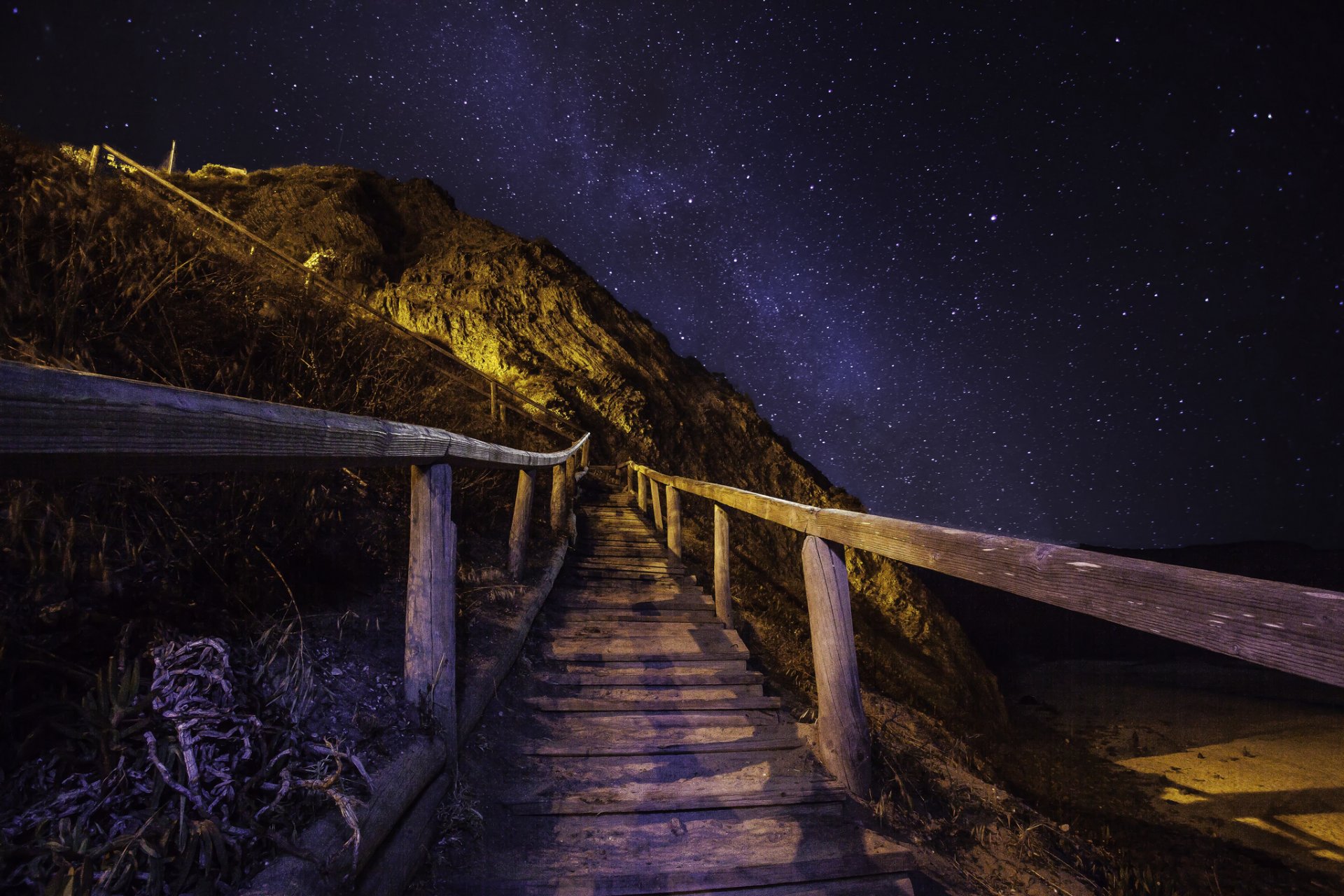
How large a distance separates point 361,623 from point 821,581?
84.7 inches

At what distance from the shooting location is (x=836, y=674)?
8.40 feet

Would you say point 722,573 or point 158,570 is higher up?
point 158,570

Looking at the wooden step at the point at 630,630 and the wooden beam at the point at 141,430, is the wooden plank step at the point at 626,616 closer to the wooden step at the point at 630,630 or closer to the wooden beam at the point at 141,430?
the wooden step at the point at 630,630

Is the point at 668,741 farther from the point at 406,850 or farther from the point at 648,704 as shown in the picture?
the point at 406,850

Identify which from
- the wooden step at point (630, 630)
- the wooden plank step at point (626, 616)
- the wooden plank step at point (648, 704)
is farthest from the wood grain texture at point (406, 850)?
the wooden plank step at point (626, 616)

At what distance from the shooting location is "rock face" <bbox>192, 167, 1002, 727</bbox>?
19703 millimetres

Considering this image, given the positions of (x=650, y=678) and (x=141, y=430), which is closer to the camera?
(x=141, y=430)

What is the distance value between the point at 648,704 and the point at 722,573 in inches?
61.6

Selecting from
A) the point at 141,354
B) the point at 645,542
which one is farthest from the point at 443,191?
the point at 141,354

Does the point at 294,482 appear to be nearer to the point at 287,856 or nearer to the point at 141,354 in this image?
the point at 141,354

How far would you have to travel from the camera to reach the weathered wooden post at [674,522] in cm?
700

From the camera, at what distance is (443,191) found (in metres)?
30.8

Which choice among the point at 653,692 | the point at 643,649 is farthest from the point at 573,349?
the point at 653,692

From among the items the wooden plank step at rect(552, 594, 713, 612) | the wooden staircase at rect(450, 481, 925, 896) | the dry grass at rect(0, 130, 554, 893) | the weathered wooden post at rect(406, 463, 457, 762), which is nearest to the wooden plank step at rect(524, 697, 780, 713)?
the wooden staircase at rect(450, 481, 925, 896)
